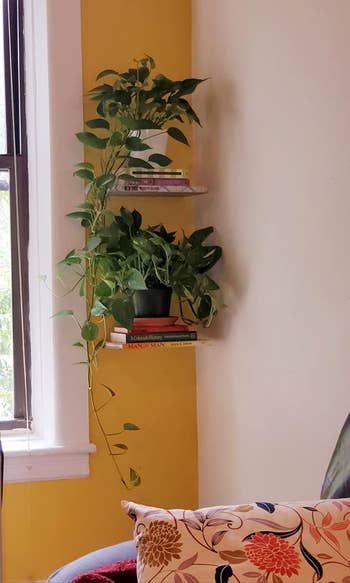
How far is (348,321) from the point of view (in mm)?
1925

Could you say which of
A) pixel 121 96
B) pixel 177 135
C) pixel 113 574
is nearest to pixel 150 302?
pixel 177 135

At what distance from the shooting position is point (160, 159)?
Answer: 8.63 ft

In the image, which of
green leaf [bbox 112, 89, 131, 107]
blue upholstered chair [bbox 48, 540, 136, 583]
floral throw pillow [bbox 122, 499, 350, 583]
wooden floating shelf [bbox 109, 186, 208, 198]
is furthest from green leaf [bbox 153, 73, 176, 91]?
floral throw pillow [bbox 122, 499, 350, 583]

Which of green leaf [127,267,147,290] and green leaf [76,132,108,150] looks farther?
green leaf [76,132,108,150]

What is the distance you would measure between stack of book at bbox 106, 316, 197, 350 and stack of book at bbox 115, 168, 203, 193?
412 mm

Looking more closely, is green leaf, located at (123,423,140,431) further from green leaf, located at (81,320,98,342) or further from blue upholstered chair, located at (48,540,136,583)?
blue upholstered chair, located at (48,540,136,583)

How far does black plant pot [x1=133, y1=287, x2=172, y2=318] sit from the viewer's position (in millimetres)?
2629

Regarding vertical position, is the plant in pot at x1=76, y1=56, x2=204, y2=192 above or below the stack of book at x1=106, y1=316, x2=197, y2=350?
above

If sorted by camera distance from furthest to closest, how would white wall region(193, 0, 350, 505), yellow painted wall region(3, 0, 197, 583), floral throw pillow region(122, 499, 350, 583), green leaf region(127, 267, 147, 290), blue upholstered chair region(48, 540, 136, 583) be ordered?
yellow painted wall region(3, 0, 197, 583)
green leaf region(127, 267, 147, 290)
white wall region(193, 0, 350, 505)
blue upholstered chair region(48, 540, 136, 583)
floral throw pillow region(122, 499, 350, 583)

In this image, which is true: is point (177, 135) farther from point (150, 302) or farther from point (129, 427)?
point (129, 427)

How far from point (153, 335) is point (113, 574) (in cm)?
107

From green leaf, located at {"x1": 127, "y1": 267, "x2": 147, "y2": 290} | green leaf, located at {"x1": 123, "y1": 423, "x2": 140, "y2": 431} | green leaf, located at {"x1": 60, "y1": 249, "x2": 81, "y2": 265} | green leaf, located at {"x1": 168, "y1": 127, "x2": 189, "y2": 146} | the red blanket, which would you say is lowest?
green leaf, located at {"x1": 123, "y1": 423, "x2": 140, "y2": 431}

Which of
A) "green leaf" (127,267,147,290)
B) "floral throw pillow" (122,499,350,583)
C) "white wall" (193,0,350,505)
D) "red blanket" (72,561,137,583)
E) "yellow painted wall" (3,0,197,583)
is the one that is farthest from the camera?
"yellow painted wall" (3,0,197,583)

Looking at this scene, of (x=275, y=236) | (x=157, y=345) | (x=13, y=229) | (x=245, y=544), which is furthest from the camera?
(x=13, y=229)
